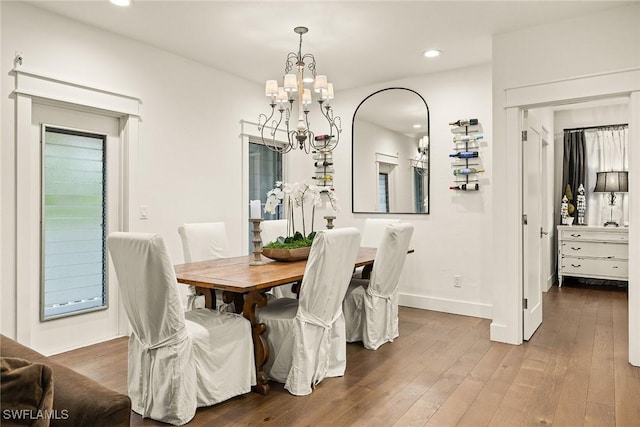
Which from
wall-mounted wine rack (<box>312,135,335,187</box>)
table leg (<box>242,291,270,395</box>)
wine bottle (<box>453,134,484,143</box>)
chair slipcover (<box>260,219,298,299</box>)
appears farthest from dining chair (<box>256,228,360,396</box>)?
wall-mounted wine rack (<box>312,135,335,187</box>)

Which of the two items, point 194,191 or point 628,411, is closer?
point 628,411

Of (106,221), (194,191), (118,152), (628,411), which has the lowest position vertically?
(628,411)

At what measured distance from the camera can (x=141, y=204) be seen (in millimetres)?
3738

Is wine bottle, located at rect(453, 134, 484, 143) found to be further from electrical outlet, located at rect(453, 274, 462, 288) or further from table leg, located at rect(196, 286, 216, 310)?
table leg, located at rect(196, 286, 216, 310)

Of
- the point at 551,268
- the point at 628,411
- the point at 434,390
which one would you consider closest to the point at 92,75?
the point at 434,390

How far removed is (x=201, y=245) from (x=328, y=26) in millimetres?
2065

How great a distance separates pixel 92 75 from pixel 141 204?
1112mm

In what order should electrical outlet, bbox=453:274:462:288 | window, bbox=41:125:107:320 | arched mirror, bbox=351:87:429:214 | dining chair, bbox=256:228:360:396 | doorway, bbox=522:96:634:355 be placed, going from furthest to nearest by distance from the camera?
doorway, bbox=522:96:634:355 → arched mirror, bbox=351:87:429:214 → electrical outlet, bbox=453:274:462:288 → window, bbox=41:125:107:320 → dining chair, bbox=256:228:360:396

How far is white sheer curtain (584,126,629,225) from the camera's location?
19.1ft

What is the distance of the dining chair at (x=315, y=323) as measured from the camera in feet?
8.25

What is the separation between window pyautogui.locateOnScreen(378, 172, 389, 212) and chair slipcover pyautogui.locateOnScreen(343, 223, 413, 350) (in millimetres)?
1557

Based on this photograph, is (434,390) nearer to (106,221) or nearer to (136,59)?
(106,221)

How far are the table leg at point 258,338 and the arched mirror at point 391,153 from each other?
8.67 feet

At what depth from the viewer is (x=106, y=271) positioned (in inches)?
140
